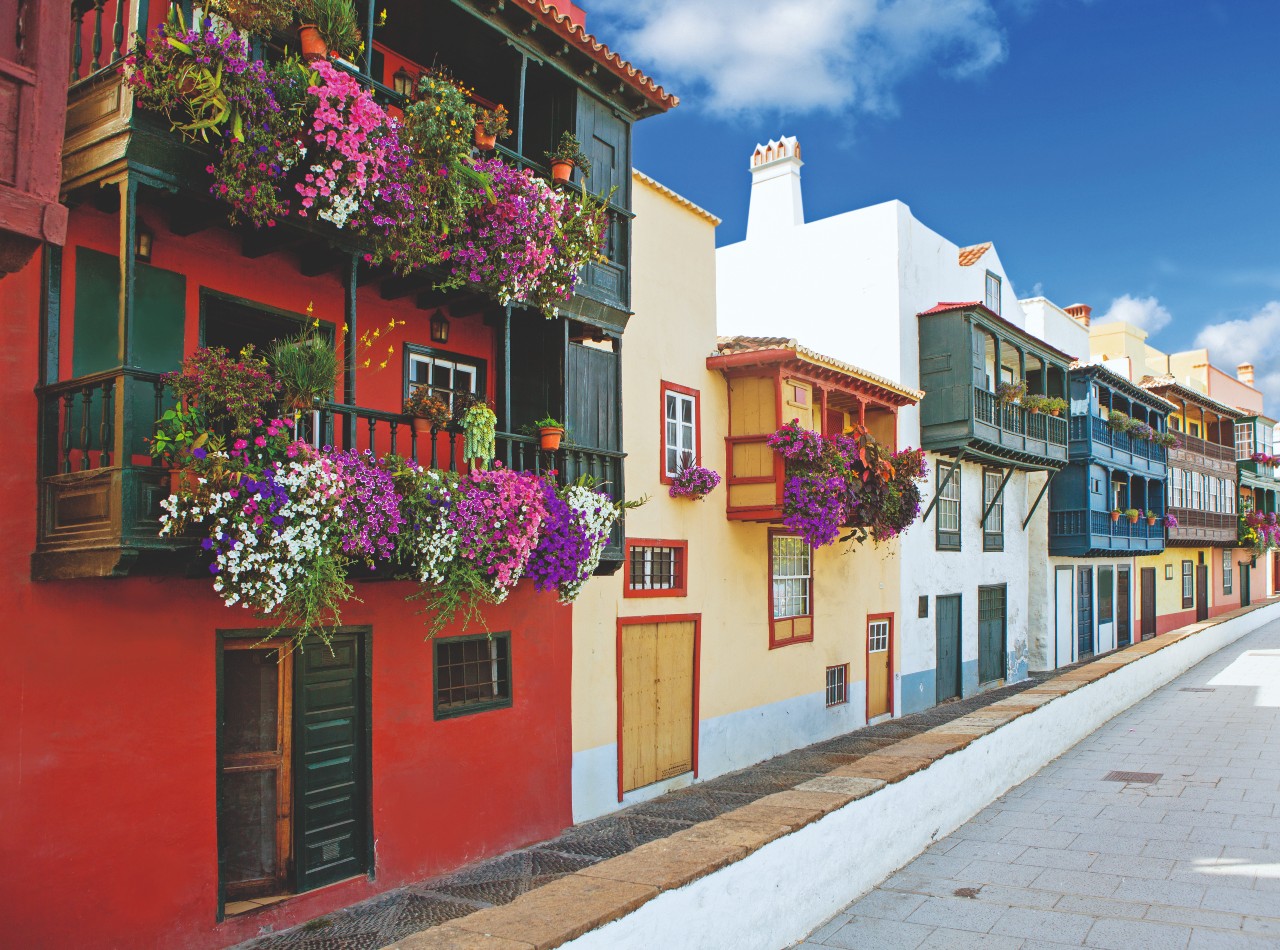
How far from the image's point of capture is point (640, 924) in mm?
4637

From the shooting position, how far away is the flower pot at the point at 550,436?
9.72 metres

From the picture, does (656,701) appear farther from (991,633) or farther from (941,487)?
(991,633)

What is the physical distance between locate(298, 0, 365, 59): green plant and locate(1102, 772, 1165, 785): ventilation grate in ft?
34.2

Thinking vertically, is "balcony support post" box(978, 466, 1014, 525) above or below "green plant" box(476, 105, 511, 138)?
below

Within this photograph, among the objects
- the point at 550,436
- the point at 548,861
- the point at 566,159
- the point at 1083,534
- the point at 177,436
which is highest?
the point at 566,159

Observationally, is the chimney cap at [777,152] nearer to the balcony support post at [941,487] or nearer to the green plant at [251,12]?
the balcony support post at [941,487]

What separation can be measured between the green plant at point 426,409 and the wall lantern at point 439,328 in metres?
1.45

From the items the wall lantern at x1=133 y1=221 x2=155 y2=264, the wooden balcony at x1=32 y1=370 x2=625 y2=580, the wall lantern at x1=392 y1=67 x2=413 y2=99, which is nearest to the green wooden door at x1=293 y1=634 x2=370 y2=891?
the wooden balcony at x1=32 y1=370 x2=625 y2=580

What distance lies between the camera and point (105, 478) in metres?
6.31

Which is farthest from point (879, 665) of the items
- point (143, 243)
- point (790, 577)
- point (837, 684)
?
point (143, 243)

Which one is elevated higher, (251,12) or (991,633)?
(251,12)

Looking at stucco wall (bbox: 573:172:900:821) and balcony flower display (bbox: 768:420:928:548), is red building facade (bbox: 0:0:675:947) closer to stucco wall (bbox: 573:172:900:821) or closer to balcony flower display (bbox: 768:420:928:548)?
stucco wall (bbox: 573:172:900:821)

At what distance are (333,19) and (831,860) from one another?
7.02m

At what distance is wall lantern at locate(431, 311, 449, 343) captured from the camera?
9.84 meters
